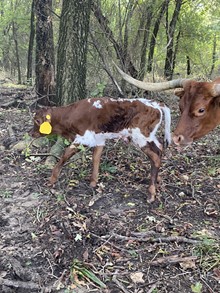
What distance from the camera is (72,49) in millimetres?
Answer: 5285

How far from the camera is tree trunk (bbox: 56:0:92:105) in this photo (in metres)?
5.20

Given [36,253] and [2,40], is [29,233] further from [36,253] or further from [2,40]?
[2,40]

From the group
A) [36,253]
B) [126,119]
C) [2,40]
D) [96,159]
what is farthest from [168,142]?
[2,40]

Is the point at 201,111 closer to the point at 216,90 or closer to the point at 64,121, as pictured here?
the point at 216,90

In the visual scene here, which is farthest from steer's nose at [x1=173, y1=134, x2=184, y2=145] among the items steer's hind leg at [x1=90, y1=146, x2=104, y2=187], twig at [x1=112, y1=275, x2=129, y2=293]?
steer's hind leg at [x1=90, y1=146, x2=104, y2=187]

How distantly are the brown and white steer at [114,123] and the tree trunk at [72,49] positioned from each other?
75 centimetres

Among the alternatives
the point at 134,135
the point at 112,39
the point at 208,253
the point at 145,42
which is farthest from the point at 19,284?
the point at 145,42

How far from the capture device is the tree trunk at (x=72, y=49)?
5.20m

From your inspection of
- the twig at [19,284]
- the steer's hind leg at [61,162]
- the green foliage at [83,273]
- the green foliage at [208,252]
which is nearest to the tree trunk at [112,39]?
the steer's hind leg at [61,162]

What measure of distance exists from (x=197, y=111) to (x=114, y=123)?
4.59ft

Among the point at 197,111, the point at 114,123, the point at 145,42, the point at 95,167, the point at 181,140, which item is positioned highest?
the point at 145,42

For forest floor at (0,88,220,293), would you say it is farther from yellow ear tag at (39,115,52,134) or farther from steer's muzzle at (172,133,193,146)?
steer's muzzle at (172,133,193,146)

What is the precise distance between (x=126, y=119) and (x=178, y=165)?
1408mm

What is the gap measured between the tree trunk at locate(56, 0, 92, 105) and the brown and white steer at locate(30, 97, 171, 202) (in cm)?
75
